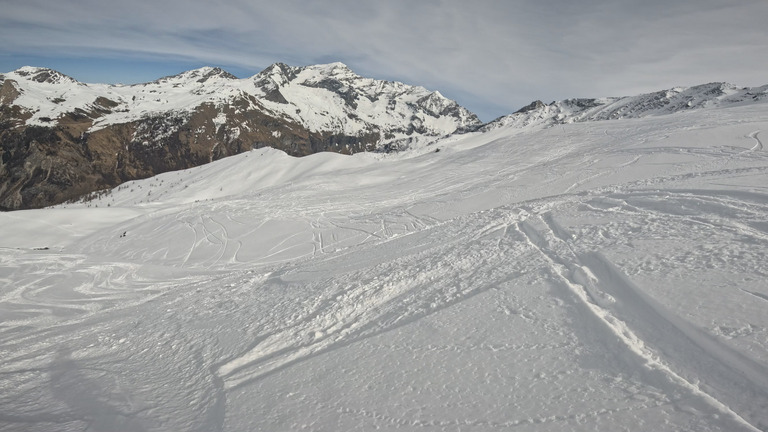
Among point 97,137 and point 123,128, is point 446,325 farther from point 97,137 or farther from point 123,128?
point 123,128

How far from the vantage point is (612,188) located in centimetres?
1453

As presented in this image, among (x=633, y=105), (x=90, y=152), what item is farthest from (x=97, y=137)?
(x=633, y=105)

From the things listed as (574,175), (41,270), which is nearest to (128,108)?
(41,270)

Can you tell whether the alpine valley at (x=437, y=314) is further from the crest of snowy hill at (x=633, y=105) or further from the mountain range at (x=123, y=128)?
the mountain range at (x=123, y=128)

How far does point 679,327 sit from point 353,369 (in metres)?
4.48

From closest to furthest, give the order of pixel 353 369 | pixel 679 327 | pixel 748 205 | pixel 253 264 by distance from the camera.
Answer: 1. pixel 679 327
2. pixel 353 369
3. pixel 748 205
4. pixel 253 264

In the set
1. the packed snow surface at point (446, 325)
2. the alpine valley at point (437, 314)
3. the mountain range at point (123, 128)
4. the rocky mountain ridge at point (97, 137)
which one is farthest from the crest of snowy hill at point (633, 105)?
the packed snow surface at point (446, 325)

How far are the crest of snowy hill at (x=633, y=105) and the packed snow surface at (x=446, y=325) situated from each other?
402 ft

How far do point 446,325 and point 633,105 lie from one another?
181 m

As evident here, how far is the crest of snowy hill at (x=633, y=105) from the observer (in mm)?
124887

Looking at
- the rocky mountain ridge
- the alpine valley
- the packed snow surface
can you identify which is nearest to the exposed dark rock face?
the rocky mountain ridge

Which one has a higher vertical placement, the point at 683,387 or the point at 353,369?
the point at 683,387

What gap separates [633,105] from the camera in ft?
499

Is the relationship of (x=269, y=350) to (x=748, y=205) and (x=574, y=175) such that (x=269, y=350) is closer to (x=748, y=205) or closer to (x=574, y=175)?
(x=748, y=205)
